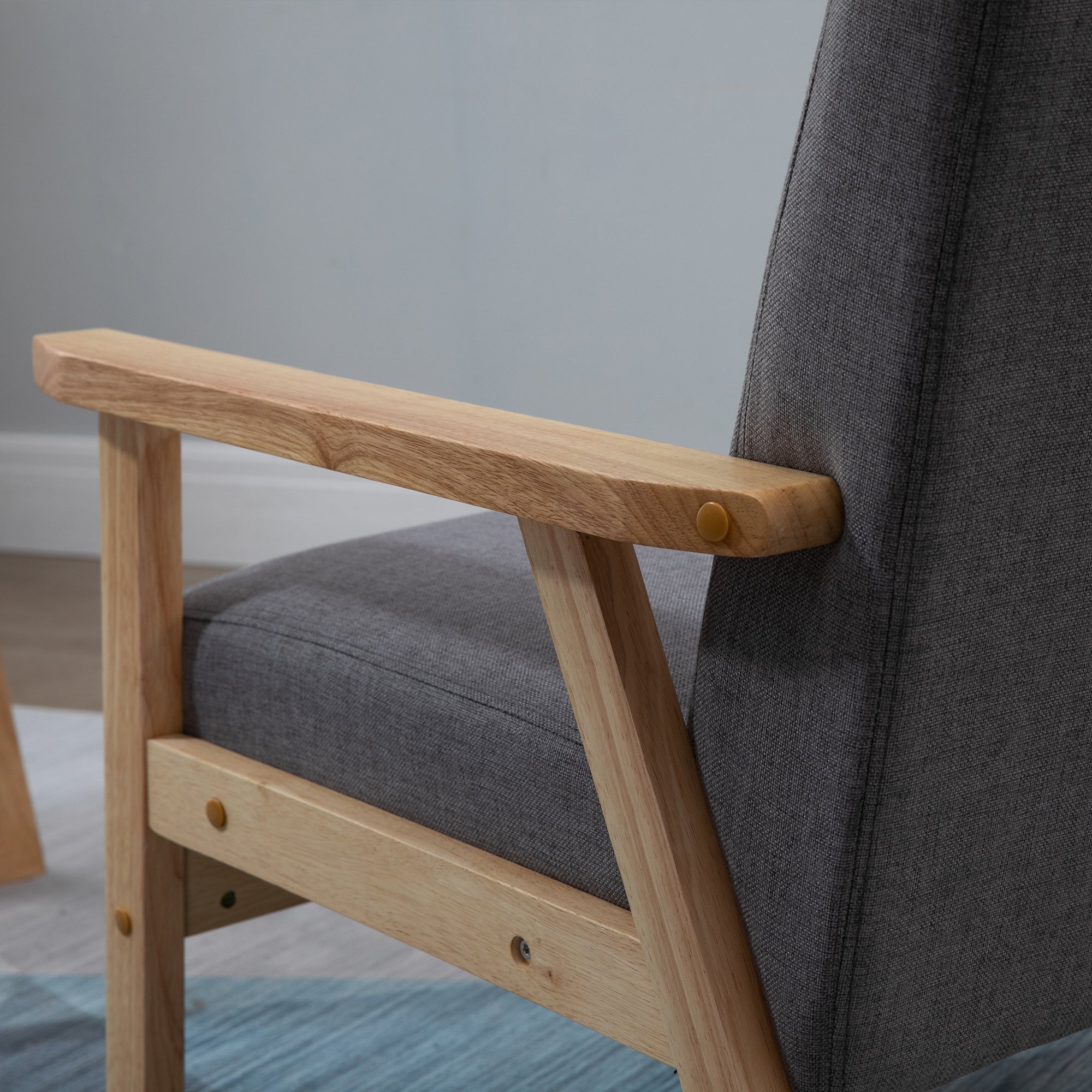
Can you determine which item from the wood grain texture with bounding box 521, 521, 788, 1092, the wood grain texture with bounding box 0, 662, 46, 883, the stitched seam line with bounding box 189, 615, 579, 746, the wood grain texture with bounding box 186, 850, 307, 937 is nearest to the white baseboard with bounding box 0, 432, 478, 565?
the wood grain texture with bounding box 0, 662, 46, 883

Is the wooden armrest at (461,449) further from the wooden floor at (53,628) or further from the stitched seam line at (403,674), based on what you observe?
→ the wooden floor at (53,628)

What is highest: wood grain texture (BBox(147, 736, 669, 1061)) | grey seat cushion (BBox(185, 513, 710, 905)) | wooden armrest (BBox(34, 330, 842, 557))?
wooden armrest (BBox(34, 330, 842, 557))

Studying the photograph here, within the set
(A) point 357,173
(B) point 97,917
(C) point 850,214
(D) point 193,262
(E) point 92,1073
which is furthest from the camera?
(D) point 193,262

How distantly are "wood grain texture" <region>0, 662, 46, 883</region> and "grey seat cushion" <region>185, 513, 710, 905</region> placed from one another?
0.61 meters

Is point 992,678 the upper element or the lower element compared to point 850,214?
lower

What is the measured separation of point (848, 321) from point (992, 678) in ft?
0.58

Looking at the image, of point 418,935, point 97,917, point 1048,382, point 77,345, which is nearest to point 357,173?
point 97,917

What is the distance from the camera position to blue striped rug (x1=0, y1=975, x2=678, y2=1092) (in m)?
1.14

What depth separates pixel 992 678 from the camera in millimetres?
620

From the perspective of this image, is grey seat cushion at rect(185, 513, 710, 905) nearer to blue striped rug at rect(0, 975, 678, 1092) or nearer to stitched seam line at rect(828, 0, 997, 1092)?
stitched seam line at rect(828, 0, 997, 1092)

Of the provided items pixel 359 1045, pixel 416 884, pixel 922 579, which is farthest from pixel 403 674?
pixel 359 1045

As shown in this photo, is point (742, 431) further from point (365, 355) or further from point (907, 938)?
point (365, 355)

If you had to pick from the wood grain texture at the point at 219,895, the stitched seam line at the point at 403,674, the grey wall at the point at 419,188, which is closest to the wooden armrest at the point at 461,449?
the stitched seam line at the point at 403,674

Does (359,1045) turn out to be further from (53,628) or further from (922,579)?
(53,628)
